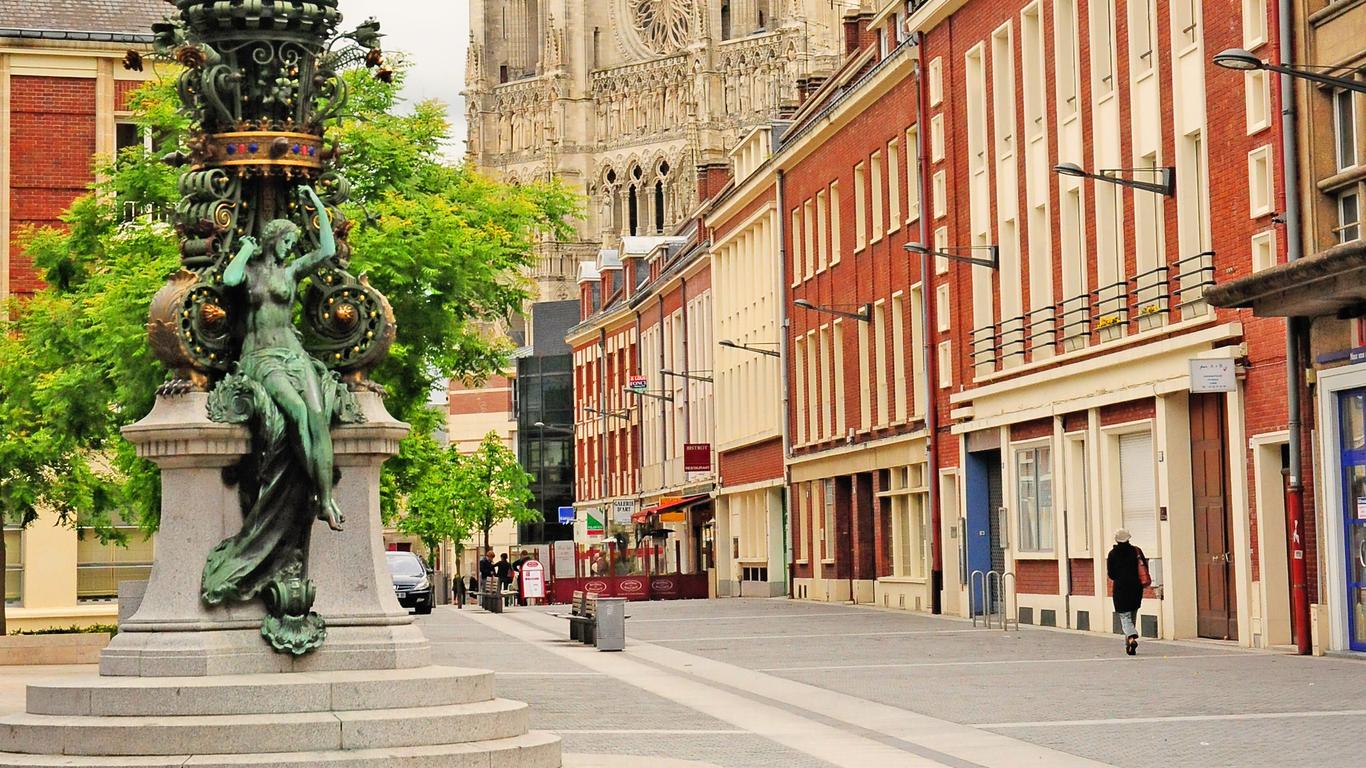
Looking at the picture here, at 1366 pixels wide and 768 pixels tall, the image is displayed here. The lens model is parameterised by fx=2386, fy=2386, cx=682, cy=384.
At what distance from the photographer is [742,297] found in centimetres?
6500

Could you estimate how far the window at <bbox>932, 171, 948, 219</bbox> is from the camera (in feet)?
141

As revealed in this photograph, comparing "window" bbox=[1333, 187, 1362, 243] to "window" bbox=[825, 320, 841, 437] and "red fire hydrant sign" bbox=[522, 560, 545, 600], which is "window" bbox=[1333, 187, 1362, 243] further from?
"red fire hydrant sign" bbox=[522, 560, 545, 600]

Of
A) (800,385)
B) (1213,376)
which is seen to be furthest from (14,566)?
(1213,376)

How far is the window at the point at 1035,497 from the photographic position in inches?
1448

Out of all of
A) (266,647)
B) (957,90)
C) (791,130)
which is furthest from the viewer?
(791,130)

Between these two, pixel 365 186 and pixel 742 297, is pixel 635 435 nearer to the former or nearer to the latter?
pixel 742 297

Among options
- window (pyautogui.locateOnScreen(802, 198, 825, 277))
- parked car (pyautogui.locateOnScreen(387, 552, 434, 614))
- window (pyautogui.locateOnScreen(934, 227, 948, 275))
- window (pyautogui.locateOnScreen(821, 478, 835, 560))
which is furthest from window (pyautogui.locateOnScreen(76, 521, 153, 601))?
window (pyautogui.locateOnScreen(802, 198, 825, 277))

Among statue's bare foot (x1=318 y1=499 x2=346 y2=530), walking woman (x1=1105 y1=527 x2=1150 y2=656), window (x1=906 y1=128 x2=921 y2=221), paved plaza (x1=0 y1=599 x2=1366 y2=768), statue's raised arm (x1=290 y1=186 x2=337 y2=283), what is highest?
window (x1=906 y1=128 x2=921 y2=221)

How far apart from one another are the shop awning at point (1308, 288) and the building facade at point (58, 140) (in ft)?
79.6

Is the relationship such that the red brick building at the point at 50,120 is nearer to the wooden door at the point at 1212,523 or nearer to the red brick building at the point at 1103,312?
the red brick building at the point at 1103,312

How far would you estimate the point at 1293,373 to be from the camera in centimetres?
2695

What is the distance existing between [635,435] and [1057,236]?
177 ft

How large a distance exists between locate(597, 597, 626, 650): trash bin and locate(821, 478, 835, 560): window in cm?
2055

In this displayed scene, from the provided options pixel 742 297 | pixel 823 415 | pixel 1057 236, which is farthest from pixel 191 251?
pixel 742 297
